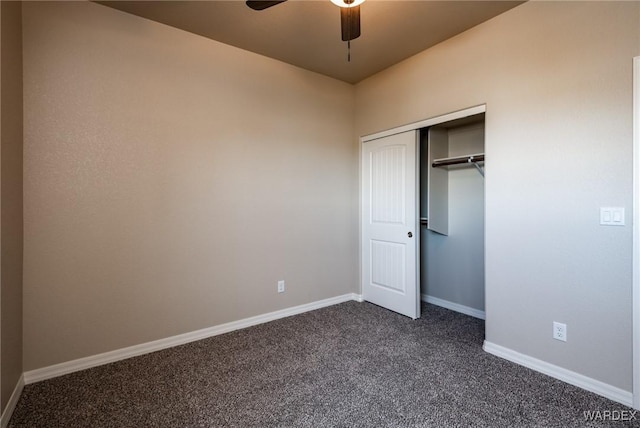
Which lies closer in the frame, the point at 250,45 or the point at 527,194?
the point at 527,194

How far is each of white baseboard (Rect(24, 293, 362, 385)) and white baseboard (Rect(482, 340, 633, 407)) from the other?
1.84 metres

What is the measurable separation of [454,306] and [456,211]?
1132 millimetres

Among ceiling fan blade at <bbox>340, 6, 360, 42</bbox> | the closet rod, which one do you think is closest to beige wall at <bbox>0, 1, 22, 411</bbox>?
ceiling fan blade at <bbox>340, 6, 360, 42</bbox>

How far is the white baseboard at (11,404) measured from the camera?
5.41 feet

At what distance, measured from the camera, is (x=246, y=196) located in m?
3.03

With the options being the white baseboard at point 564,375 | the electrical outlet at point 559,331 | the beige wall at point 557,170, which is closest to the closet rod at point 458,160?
the beige wall at point 557,170

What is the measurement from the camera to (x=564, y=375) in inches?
82.0

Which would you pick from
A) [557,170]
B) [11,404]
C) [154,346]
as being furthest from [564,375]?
[11,404]

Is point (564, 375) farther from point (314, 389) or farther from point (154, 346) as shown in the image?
point (154, 346)

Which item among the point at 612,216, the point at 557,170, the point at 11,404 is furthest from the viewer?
the point at 557,170

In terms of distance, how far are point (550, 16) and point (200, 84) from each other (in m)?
2.83

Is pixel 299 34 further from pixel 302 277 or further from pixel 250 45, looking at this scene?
pixel 302 277

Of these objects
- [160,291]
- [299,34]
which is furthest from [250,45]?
[160,291]

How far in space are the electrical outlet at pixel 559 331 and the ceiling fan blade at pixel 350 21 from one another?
2465 millimetres
